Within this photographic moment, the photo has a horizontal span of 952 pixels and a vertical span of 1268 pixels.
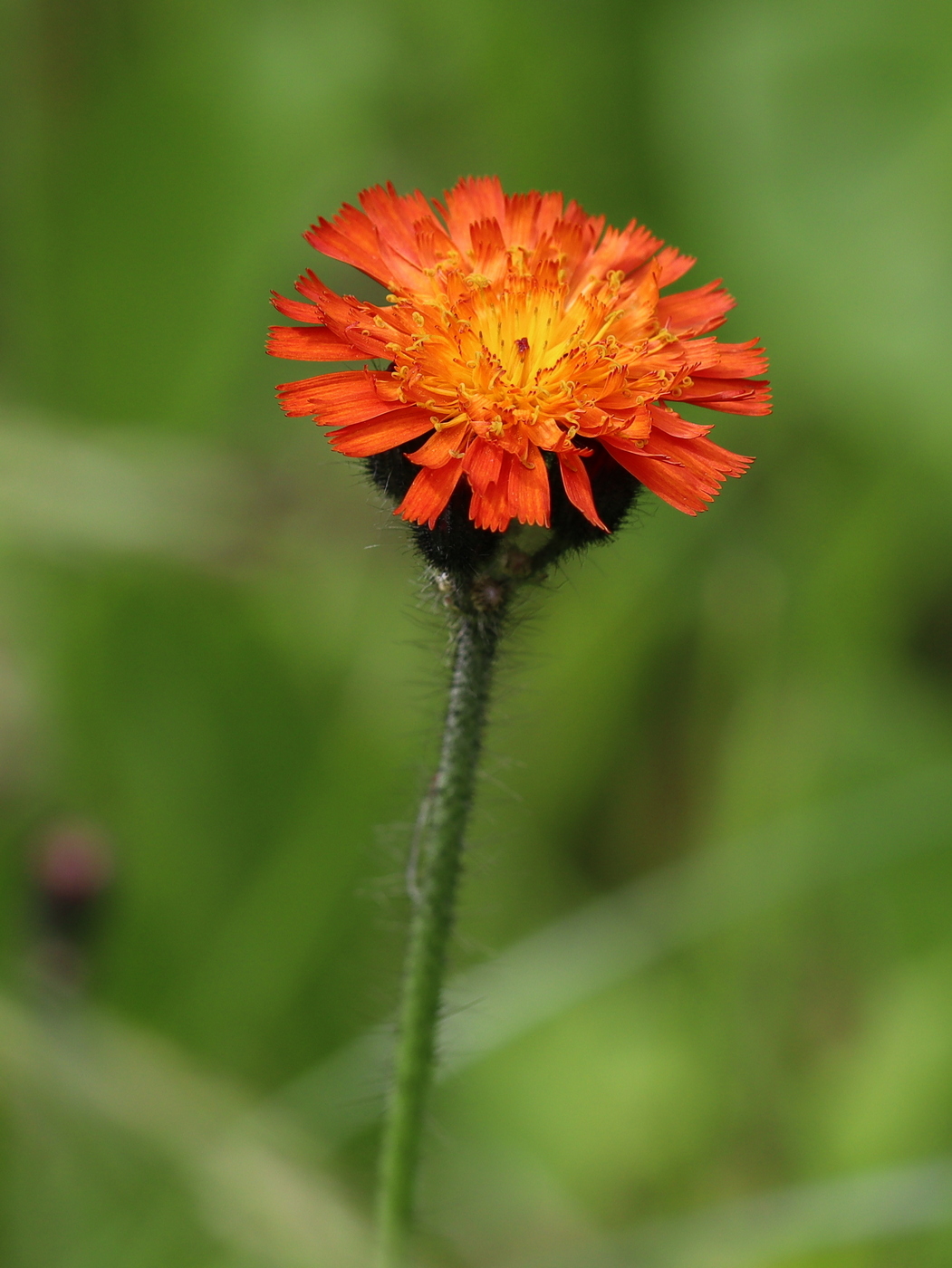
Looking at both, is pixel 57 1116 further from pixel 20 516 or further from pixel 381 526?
pixel 381 526

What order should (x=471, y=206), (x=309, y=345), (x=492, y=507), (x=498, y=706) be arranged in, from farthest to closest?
(x=498, y=706) < (x=471, y=206) < (x=309, y=345) < (x=492, y=507)

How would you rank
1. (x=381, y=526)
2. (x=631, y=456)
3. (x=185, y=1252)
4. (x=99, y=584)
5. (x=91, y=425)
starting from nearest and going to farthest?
(x=631, y=456)
(x=381, y=526)
(x=185, y=1252)
(x=99, y=584)
(x=91, y=425)

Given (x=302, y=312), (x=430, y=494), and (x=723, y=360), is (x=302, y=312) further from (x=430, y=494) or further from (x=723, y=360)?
(x=723, y=360)

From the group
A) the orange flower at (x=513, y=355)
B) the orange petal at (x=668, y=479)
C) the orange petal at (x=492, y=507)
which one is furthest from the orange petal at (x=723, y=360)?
the orange petal at (x=492, y=507)

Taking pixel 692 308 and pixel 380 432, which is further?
pixel 692 308

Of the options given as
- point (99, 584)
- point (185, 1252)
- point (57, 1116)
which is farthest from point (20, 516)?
point (185, 1252)

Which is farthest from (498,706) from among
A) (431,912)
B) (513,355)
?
(513,355)

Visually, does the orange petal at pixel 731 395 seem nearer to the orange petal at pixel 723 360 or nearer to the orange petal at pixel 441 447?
the orange petal at pixel 723 360
